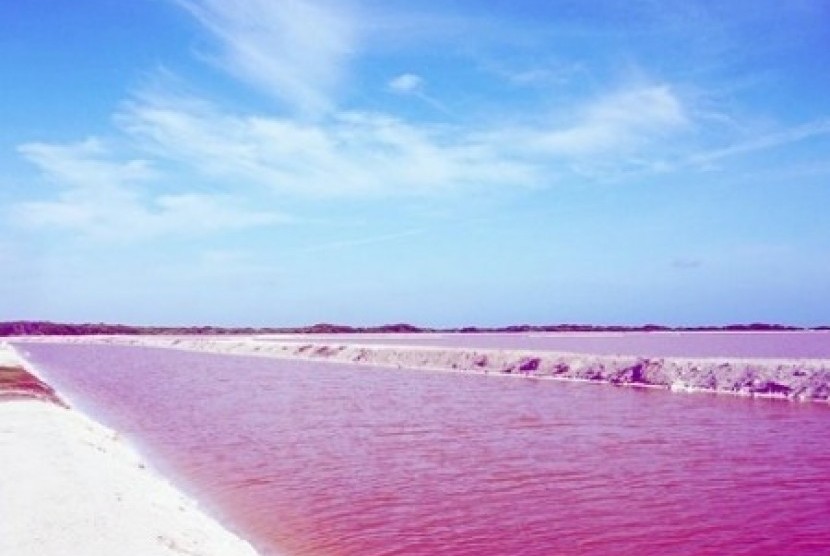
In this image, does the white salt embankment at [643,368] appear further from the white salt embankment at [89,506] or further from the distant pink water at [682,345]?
the white salt embankment at [89,506]

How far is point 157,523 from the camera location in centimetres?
1358

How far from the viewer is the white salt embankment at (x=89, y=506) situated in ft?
39.4

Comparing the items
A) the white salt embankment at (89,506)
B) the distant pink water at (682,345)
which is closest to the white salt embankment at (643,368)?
the distant pink water at (682,345)

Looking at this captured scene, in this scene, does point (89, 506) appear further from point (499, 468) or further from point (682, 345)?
point (682, 345)

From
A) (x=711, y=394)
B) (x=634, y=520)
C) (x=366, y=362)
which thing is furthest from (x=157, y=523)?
(x=366, y=362)

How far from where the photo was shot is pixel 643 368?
46000 millimetres

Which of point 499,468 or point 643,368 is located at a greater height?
point 643,368

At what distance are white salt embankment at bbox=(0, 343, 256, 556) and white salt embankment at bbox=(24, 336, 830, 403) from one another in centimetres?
2912

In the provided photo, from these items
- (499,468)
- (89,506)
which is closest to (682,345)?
(499,468)

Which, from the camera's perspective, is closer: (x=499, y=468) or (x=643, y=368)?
(x=499, y=468)

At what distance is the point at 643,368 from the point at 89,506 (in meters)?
37.0

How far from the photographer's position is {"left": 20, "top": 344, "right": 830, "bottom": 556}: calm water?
48.8 ft

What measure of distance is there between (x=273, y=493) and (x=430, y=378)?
33.5 meters

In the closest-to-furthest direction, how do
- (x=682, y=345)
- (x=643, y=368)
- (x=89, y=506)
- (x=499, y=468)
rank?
(x=89, y=506) < (x=499, y=468) < (x=643, y=368) < (x=682, y=345)
